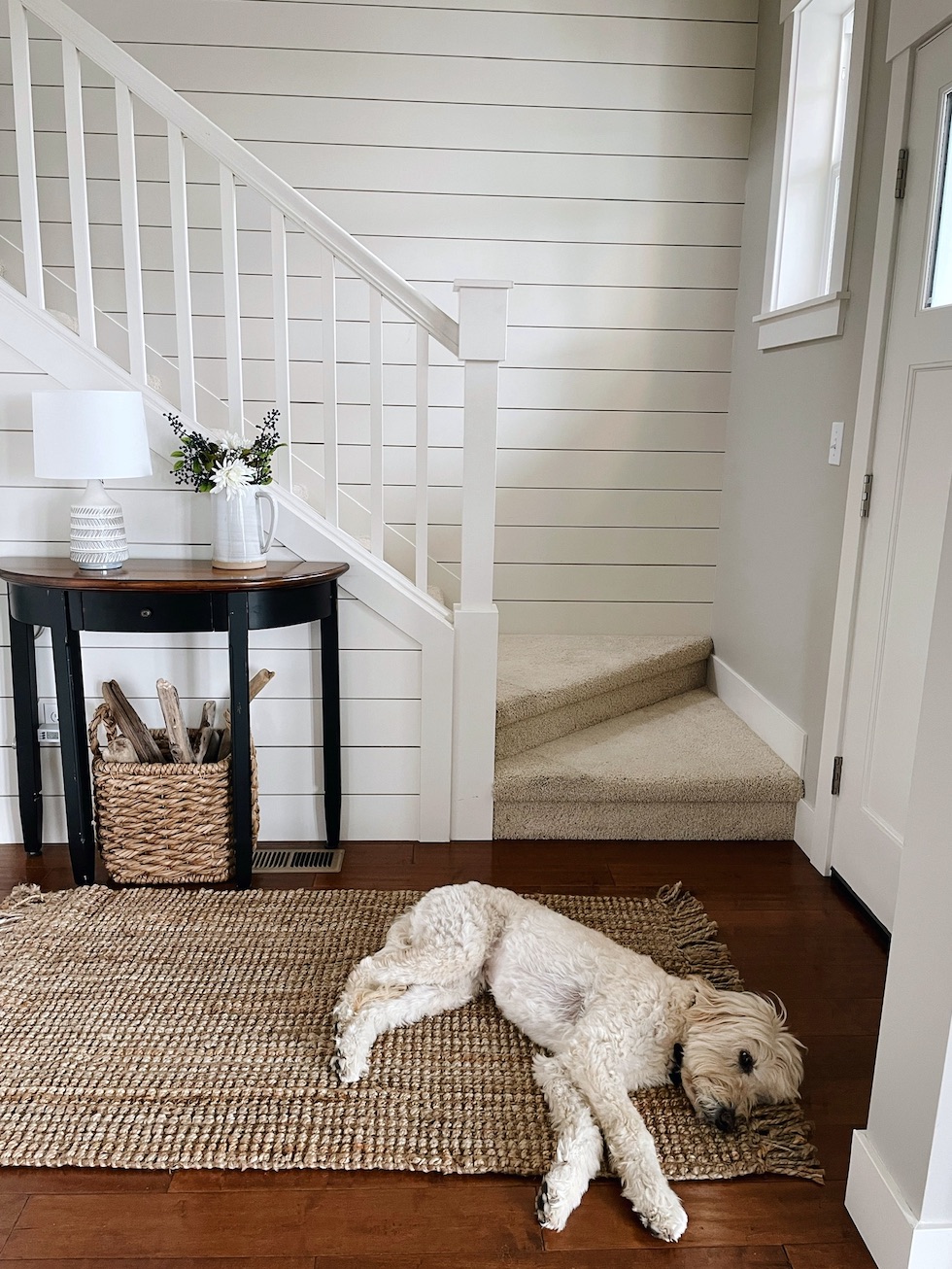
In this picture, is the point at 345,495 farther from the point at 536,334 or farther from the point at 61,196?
the point at 61,196

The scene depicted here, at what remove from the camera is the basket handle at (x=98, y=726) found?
260cm

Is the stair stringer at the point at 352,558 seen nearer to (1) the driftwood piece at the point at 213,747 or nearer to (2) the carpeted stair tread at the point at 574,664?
(2) the carpeted stair tread at the point at 574,664

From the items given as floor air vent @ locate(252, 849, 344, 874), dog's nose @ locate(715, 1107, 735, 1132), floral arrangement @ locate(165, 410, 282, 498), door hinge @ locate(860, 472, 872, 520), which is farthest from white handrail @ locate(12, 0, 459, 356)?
dog's nose @ locate(715, 1107, 735, 1132)

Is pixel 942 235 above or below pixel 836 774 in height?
above

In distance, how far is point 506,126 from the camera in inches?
137

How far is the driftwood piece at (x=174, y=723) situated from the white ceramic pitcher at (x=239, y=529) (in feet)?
1.10

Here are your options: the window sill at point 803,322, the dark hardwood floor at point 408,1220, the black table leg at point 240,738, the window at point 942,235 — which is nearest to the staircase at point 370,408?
the black table leg at point 240,738

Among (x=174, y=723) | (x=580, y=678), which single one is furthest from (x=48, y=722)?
(x=580, y=678)

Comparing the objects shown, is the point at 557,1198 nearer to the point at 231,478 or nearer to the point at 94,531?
the point at 231,478

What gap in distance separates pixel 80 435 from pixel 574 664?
5.83ft

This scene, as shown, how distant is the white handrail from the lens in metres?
2.43

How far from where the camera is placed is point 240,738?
8.19 ft

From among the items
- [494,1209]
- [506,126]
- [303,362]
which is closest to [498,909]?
[494,1209]

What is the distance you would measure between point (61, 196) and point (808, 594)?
2.80 meters
